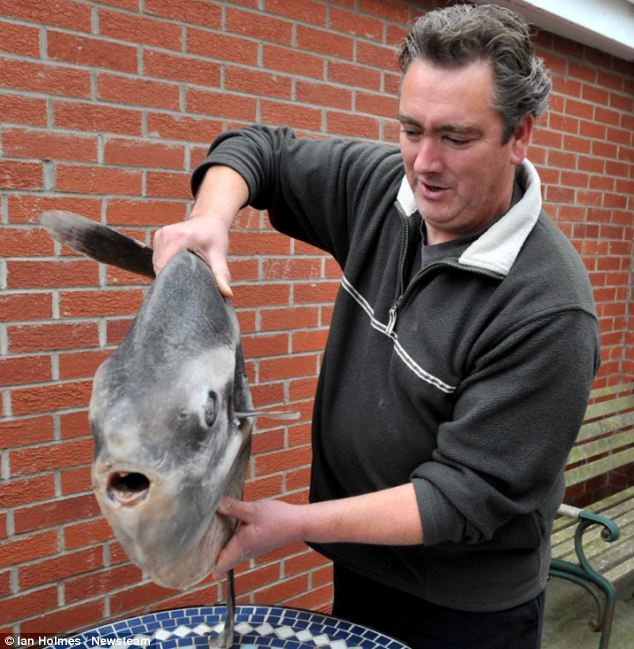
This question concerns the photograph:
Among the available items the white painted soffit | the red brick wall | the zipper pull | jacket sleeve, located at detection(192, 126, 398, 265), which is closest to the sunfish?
the zipper pull

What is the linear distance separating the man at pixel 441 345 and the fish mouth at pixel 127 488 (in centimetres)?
44

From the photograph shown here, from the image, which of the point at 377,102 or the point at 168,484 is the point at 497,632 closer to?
the point at 168,484

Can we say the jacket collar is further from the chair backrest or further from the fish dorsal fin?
the chair backrest

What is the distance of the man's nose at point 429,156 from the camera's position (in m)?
1.70

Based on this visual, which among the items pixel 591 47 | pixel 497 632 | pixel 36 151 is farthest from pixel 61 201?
pixel 591 47

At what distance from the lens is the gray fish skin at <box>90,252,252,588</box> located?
117cm

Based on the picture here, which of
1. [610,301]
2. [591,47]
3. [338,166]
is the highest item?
→ [591,47]

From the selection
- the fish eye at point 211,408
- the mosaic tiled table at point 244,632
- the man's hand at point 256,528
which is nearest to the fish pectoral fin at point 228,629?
the mosaic tiled table at point 244,632

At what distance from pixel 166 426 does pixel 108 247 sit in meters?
0.60

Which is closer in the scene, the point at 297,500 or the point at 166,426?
the point at 166,426

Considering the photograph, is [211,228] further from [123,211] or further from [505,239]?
[123,211]

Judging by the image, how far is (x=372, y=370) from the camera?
6.42 feet

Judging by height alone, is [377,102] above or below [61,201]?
above

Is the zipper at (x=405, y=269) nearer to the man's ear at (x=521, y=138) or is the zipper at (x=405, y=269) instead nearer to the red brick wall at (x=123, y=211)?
the man's ear at (x=521, y=138)
